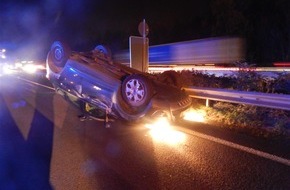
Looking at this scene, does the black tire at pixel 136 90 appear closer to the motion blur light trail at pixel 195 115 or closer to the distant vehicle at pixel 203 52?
the motion blur light trail at pixel 195 115

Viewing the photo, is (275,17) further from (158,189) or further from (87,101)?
(158,189)

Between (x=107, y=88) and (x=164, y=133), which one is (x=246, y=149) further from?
(x=107, y=88)

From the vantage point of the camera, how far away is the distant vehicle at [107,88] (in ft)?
19.9

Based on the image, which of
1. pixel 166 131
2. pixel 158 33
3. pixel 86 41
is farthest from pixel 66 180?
pixel 86 41

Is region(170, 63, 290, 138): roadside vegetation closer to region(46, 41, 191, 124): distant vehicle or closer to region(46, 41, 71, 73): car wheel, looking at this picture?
region(46, 41, 191, 124): distant vehicle

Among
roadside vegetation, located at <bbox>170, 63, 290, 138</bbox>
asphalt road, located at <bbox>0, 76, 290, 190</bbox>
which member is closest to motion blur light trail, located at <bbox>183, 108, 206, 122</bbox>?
roadside vegetation, located at <bbox>170, 63, 290, 138</bbox>

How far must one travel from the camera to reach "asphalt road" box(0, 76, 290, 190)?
405 cm

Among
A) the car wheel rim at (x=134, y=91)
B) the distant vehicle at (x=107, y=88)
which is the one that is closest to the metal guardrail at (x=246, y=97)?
the distant vehicle at (x=107, y=88)

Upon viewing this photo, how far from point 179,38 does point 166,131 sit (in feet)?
164

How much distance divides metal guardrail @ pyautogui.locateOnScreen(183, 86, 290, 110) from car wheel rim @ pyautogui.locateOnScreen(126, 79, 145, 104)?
7.63ft

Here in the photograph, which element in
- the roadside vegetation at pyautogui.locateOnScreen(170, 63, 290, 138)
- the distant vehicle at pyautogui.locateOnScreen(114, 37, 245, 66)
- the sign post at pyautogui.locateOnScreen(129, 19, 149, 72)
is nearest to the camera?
the roadside vegetation at pyautogui.locateOnScreen(170, 63, 290, 138)

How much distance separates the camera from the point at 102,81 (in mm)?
6457

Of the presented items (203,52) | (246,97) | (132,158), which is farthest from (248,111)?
Result: (203,52)

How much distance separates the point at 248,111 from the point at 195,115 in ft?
3.97
